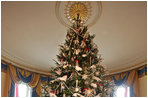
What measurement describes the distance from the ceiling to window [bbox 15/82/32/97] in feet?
3.54

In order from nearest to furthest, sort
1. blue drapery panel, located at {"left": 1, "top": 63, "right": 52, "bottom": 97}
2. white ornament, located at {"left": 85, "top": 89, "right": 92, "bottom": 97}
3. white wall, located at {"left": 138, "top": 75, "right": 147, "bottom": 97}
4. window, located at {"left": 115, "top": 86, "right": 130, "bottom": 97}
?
white ornament, located at {"left": 85, "top": 89, "right": 92, "bottom": 97}, white wall, located at {"left": 138, "top": 75, "right": 147, "bottom": 97}, blue drapery panel, located at {"left": 1, "top": 63, "right": 52, "bottom": 97}, window, located at {"left": 115, "top": 86, "right": 130, "bottom": 97}

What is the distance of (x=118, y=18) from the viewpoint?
4.97 meters

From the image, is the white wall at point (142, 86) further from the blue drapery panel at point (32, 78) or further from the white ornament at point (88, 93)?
the white ornament at point (88, 93)

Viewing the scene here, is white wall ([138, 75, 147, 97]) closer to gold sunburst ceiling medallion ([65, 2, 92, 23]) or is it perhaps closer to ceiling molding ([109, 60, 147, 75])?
ceiling molding ([109, 60, 147, 75])

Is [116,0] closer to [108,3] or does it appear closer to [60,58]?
[108,3]

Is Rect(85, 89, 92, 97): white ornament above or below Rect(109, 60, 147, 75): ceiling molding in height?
below

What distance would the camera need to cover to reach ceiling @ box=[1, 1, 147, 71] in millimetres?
4598

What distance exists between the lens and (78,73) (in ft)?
10.1

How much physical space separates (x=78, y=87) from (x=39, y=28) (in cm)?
317

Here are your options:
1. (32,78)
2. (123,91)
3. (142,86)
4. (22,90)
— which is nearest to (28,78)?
(32,78)

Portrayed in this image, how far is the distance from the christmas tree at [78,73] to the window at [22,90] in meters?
4.17

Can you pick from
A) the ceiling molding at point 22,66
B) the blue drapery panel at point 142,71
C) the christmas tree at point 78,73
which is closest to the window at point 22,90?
the ceiling molding at point 22,66

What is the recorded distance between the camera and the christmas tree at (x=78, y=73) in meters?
2.98

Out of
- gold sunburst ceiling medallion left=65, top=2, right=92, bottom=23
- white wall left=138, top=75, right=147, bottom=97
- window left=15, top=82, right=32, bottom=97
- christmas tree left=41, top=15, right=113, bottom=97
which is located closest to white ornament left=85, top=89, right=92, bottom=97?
christmas tree left=41, top=15, right=113, bottom=97
